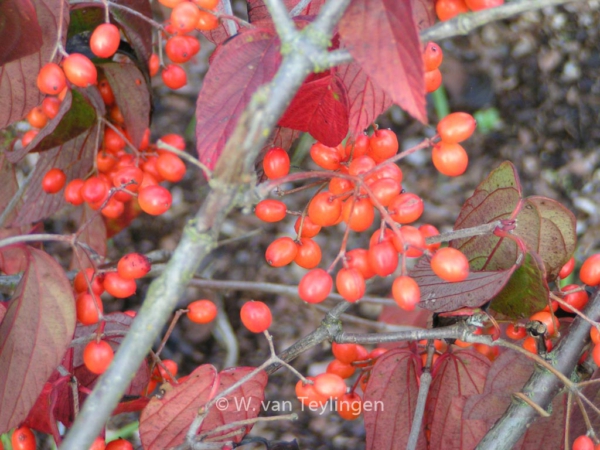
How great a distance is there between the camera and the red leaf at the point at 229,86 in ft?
2.08

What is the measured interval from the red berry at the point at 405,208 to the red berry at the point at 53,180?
0.69 metres

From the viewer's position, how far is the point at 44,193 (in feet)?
3.95

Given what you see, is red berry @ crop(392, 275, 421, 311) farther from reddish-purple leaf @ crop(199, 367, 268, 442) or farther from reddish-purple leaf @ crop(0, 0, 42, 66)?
reddish-purple leaf @ crop(0, 0, 42, 66)

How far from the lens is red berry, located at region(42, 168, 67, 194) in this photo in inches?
44.4

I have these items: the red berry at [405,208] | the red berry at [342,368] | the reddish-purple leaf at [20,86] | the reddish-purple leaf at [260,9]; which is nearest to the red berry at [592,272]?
the red berry at [405,208]

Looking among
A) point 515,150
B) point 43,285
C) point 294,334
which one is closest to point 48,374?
point 43,285

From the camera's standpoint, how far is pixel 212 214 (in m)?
0.56

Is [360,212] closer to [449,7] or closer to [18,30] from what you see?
[449,7]

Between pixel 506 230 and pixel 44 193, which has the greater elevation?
pixel 506 230

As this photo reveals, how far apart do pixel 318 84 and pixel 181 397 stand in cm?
47

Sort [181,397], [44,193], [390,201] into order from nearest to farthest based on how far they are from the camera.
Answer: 1. [390,201]
2. [181,397]
3. [44,193]

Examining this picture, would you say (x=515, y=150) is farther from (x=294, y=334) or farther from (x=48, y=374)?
(x=48, y=374)

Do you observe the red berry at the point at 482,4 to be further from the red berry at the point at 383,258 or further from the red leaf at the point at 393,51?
the red berry at the point at 383,258

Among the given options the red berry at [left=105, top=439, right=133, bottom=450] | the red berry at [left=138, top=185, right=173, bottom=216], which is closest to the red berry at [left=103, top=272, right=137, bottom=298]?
the red berry at [left=138, top=185, right=173, bottom=216]
